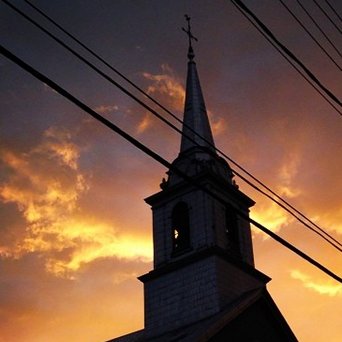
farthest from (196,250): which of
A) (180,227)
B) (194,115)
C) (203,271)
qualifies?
(194,115)

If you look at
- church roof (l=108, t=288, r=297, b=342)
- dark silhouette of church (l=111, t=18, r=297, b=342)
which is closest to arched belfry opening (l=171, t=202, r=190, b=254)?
dark silhouette of church (l=111, t=18, r=297, b=342)

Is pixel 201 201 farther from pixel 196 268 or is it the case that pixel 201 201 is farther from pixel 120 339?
pixel 120 339

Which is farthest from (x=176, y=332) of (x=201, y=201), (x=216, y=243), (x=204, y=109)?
(x=204, y=109)

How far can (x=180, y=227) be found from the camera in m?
30.4

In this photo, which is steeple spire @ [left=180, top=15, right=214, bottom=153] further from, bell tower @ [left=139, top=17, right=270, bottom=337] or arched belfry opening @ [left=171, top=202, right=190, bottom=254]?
arched belfry opening @ [left=171, top=202, right=190, bottom=254]

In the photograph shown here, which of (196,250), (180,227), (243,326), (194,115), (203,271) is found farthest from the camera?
(194,115)

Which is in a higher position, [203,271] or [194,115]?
[194,115]

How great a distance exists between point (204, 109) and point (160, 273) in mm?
10110

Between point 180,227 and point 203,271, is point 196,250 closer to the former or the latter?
point 203,271

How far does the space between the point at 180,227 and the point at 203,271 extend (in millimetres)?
3091

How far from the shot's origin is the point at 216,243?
2844 centimetres

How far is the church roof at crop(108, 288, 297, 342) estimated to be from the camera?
964 inches

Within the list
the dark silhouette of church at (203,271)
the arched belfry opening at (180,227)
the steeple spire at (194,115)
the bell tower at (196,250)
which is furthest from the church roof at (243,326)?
the steeple spire at (194,115)

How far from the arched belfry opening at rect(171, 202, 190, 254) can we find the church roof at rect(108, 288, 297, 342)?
12.0 feet
